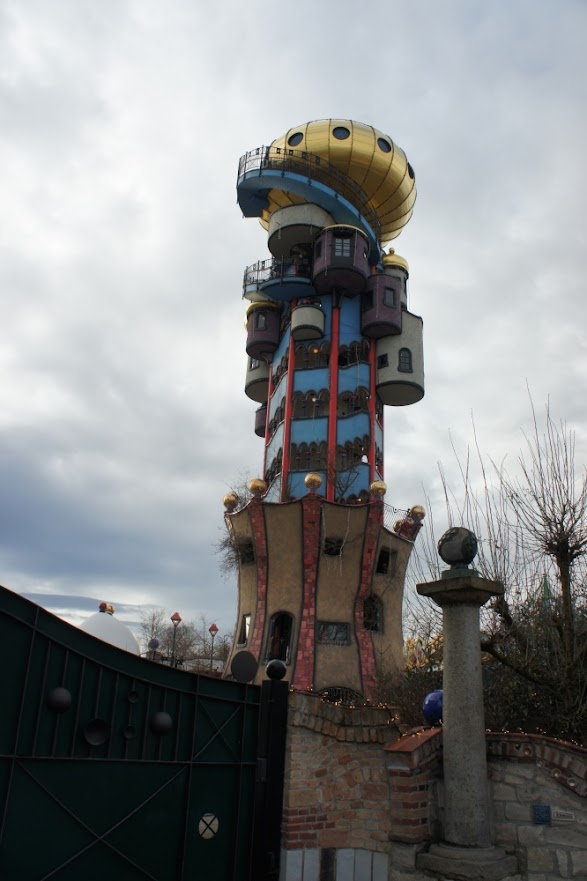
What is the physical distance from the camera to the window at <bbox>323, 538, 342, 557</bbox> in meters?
22.4

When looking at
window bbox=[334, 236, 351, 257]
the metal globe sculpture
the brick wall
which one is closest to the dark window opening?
window bbox=[334, 236, 351, 257]

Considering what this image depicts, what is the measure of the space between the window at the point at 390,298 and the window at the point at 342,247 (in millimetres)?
2458

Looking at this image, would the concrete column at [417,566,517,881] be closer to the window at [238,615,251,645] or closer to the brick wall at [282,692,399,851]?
the brick wall at [282,692,399,851]

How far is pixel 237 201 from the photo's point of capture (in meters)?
29.1

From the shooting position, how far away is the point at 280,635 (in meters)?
23.2

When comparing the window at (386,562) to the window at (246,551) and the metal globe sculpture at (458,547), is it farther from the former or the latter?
the metal globe sculpture at (458,547)

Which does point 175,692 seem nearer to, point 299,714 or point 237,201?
point 299,714

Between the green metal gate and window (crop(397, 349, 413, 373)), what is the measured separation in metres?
21.7

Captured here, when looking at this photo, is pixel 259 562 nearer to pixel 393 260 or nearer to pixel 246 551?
pixel 246 551

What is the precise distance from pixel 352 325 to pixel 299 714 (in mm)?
22189

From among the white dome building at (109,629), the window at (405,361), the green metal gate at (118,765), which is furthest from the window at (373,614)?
the green metal gate at (118,765)

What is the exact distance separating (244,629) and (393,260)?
16966 millimetres

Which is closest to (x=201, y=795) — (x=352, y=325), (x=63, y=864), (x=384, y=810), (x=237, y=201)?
(x=63, y=864)

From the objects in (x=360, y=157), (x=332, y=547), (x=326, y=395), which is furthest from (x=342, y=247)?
(x=332, y=547)
